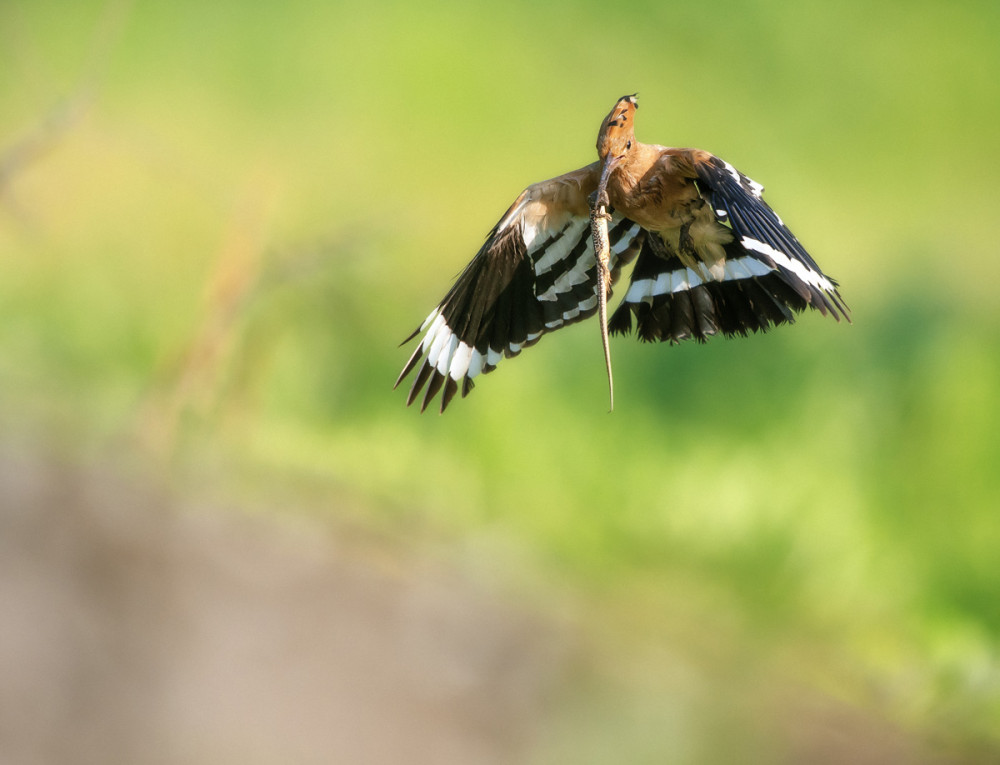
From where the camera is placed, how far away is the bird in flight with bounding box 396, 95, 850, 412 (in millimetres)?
1182

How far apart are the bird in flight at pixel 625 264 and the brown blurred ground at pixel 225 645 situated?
133cm

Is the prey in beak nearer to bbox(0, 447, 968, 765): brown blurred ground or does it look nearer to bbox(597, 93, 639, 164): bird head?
bbox(597, 93, 639, 164): bird head

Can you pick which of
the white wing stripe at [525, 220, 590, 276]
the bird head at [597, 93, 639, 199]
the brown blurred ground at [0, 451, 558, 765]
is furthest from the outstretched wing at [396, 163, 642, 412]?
the brown blurred ground at [0, 451, 558, 765]

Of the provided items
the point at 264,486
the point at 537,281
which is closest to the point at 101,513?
the point at 264,486

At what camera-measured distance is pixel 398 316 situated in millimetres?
2729

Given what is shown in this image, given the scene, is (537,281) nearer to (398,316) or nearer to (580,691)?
(398,316)

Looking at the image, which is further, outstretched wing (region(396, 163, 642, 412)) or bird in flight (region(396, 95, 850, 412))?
outstretched wing (region(396, 163, 642, 412))

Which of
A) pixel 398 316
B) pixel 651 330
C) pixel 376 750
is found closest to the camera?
pixel 651 330

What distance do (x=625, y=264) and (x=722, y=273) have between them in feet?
0.50

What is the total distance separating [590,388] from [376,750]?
962mm

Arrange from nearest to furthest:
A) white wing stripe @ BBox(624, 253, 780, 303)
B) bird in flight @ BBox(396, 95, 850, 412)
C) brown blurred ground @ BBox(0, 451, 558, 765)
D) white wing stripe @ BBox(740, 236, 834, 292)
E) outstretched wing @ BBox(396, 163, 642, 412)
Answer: white wing stripe @ BBox(740, 236, 834, 292)
bird in flight @ BBox(396, 95, 850, 412)
white wing stripe @ BBox(624, 253, 780, 303)
outstretched wing @ BBox(396, 163, 642, 412)
brown blurred ground @ BBox(0, 451, 558, 765)

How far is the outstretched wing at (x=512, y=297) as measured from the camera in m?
1.41

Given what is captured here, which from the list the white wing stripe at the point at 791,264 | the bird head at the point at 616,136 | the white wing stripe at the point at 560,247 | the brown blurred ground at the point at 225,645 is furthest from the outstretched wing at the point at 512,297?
the brown blurred ground at the point at 225,645

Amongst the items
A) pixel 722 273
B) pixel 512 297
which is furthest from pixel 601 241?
pixel 512 297
